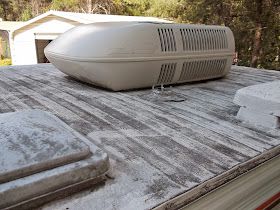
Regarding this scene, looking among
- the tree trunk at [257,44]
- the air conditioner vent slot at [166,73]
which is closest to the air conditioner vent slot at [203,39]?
the air conditioner vent slot at [166,73]

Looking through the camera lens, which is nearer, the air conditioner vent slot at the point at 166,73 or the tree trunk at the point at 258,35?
the air conditioner vent slot at the point at 166,73

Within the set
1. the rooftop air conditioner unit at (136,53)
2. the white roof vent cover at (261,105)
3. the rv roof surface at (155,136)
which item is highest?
the rooftop air conditioner unit at (136,53)

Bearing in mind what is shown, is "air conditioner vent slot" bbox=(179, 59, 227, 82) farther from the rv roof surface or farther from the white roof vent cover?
the white roof vent cover

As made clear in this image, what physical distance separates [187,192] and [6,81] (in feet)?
5.65

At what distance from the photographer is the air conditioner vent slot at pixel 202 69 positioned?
2.00 metres

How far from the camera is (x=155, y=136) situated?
43.3 inches

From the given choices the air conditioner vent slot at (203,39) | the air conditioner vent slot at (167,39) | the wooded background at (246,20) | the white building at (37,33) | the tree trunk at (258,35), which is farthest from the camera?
the white building at (37,33)

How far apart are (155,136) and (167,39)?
944 mm

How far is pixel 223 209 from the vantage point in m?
0.90

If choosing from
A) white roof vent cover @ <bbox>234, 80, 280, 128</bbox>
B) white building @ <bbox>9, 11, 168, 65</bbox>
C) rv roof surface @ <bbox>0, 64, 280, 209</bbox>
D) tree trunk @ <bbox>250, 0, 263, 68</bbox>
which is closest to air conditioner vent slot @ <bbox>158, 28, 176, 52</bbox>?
rv roof surface @ <bbox>0, 64, 280, 209</bbox>

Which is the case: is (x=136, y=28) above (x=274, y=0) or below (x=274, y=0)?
below

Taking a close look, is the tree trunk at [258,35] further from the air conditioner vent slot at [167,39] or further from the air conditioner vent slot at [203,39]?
the air conditioner vent slot at [167,39]

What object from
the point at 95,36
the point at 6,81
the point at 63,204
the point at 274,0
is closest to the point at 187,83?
the point at 95,36

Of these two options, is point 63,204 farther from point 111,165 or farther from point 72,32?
point 72,32
